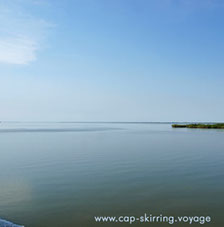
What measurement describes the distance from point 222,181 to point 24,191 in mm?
10638

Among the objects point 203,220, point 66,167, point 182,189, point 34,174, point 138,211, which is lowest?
point 203,220

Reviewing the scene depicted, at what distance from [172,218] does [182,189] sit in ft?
11.2

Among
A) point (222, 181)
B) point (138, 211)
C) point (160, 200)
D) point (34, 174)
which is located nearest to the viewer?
point (138, 211)

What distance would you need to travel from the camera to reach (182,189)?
1104cm

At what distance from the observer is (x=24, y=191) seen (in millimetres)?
10875

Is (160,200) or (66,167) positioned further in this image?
(66,167)

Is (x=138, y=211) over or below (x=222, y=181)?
below

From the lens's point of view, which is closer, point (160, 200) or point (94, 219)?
point (94, 219)

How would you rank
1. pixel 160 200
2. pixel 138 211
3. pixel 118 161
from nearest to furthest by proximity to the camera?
pixel 138 211, pixel 160 200, pixel 118 161

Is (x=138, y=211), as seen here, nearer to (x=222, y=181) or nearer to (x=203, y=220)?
(x=203, y=220)

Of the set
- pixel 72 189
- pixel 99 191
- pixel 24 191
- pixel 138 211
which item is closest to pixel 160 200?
pixel 138 211

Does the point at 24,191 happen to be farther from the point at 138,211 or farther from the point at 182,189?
the point at 182,189

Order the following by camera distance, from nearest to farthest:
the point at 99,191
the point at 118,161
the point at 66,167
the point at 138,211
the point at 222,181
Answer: the point at 138,211 < the point at 99,191 < the point at 222,181 < the point at 66,167 < the point at 118,161

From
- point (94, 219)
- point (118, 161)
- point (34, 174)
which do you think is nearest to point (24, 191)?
point (34, 174)
